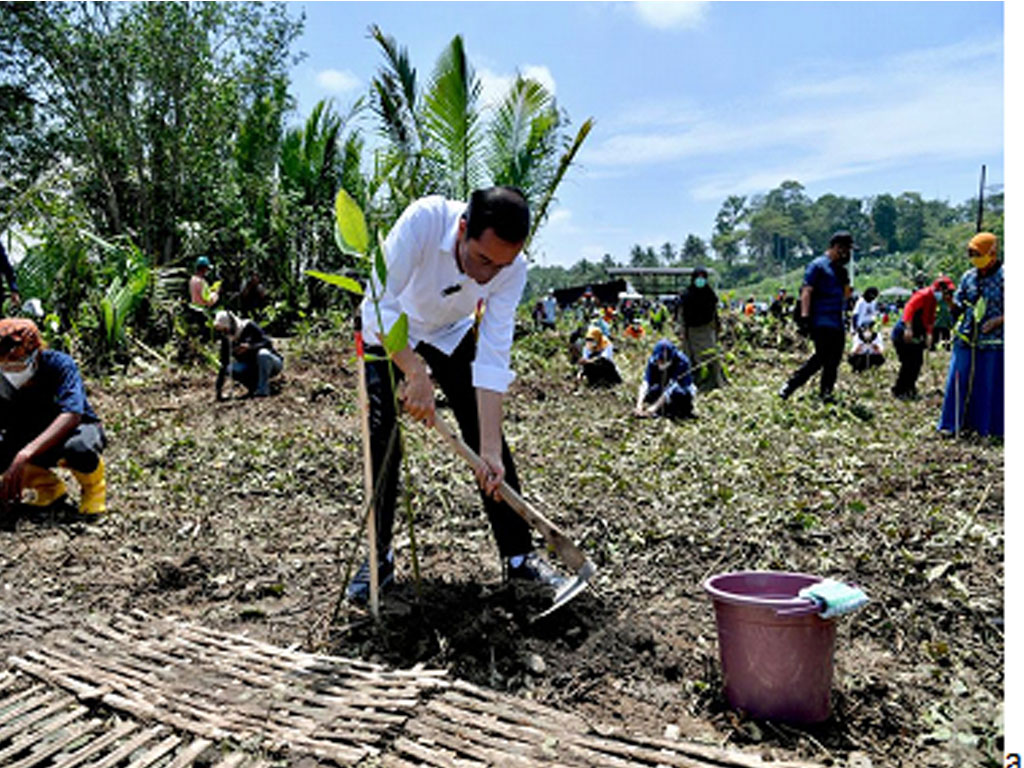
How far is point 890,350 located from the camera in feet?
52.4

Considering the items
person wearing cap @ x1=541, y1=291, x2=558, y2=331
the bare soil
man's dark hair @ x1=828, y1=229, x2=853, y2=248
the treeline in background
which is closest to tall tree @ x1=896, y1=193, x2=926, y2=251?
the treeline in background

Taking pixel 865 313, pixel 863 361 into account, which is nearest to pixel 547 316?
pixel 865 313

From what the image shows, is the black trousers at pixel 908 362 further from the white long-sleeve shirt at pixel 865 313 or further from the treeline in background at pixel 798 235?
the treeline in background at pixel 798 235

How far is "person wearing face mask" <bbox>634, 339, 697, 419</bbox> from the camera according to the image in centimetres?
742

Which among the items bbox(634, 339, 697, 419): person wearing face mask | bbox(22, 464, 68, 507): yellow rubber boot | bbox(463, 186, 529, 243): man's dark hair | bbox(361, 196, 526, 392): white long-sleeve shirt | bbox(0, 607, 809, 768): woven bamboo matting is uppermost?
bbox(463, 186, 529, 243): man's dark hair

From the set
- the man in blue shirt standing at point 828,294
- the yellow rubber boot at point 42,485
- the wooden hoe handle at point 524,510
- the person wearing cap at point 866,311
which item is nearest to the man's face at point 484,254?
the wooden hoe handle at point 524,510

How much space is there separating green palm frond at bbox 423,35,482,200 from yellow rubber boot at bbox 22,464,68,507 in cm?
574

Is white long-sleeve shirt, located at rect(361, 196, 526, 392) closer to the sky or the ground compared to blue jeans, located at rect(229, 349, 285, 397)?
closer to the sky

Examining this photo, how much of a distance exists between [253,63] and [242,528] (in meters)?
13.9

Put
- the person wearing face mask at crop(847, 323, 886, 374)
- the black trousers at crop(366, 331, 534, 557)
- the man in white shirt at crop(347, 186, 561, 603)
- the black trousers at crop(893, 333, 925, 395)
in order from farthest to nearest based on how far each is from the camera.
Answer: the person wearing face mask at crop(847, 323, 886, 374)
the black trousers at crop(893, 333, 925, 395)
the black trousers at crop(366, 331, 534, 557)
the man in white shirt at crop(347, 186, 561, 603)

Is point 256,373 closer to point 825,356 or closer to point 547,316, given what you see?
point 825,356

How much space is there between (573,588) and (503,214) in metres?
1.18

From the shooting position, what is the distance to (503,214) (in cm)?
Result: 237

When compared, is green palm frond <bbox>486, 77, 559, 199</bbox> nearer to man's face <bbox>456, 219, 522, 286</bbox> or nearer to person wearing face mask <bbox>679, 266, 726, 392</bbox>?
person wearing face mask <bbox>679, 266, 726, 392</bbox>
